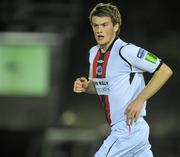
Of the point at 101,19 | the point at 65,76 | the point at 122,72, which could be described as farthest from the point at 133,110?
the point at 65,76

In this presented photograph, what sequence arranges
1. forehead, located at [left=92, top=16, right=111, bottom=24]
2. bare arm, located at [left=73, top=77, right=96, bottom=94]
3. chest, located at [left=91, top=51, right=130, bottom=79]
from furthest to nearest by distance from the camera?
bare arm, located at [left=73, top=77, right=96, bottom=94], chest, located at [left=91, top=51, right=130, bottom=79], forehead, located at [left=92, top=16, right=111, bottom=24]

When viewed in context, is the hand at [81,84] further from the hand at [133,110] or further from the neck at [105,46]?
the hand at [133,110]

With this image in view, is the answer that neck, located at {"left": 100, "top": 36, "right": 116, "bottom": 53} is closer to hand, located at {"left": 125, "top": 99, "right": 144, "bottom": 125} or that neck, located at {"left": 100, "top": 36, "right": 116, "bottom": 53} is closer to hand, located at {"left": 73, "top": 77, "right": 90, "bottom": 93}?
hand, located at {"left": 73, "top": 77, "right": 90, "bottom": 93}

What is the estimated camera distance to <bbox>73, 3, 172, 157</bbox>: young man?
4.48 m

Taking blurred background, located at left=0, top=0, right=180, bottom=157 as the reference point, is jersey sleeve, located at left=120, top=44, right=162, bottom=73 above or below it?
above

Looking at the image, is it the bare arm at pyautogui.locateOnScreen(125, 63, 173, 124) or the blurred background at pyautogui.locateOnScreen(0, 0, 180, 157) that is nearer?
the bare arm at pyautogui.locateOnScreen(125, 63, 173, 124)

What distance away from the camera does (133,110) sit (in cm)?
449

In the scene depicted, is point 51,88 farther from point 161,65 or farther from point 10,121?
point 161,65

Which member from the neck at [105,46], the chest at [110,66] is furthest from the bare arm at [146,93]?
the neck at [105,46]

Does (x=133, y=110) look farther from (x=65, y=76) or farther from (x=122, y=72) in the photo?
(x=65, y=76)

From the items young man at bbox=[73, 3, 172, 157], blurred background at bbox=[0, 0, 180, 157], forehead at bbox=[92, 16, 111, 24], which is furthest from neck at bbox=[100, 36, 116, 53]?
blurred background at bbox=[0, 0, 180, 157]

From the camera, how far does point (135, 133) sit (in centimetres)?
462

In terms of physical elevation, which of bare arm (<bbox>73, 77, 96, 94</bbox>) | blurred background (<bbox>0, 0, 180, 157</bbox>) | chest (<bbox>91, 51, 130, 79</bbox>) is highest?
chest (<bbox>91, 51, 130, 79</bbox>)

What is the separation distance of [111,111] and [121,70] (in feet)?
0.78
